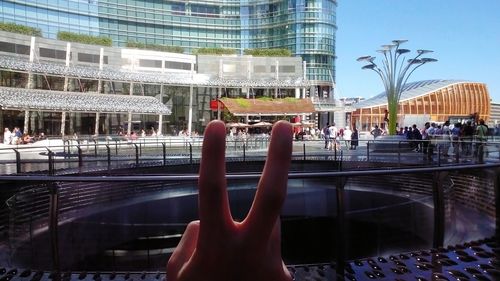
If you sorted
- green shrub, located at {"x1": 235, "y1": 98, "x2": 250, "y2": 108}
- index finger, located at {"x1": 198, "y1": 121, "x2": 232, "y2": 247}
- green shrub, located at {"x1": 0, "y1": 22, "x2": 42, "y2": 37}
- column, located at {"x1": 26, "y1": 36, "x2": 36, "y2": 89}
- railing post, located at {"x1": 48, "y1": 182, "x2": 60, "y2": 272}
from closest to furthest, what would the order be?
index finger, located at {"x1": 198, "y1": 121, "x2": 232, "y2": 247} < railing post, located at {"x1": 48, "y1": 182, "x2": 60, "y2": 272} < column, located at {"x1": 26, "y1": 36, "x2": 36, "y2": 89} < green shrub, located at {"x1": 0, "y1": 22, "x2": 42, "y2": 37} < green shrub, located at {"x1": 235, "y1": 98, "x2": 250, "y2": 108}

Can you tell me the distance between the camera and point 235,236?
2.11 metres

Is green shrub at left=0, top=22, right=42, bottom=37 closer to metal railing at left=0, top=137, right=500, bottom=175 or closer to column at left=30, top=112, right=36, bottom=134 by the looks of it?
column at left=30, top=112, right=36, bottom=134

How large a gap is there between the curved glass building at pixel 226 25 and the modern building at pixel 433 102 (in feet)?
46.7

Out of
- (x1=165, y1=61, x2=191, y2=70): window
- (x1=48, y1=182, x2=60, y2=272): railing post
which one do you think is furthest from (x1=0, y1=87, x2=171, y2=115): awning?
(x1=48, y1=182, x2=60, y2=272): railing post

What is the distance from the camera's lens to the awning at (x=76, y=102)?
44594mm

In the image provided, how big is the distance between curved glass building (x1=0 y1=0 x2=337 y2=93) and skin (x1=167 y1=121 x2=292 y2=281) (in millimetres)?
74793

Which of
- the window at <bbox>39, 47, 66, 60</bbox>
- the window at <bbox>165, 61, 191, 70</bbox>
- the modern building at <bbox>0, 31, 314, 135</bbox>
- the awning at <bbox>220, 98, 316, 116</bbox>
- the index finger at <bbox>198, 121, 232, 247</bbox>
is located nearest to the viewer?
the index finger at <bbox>198, 121, 232, 247</bbox>

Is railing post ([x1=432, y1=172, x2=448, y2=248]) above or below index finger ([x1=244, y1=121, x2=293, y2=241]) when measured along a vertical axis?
below

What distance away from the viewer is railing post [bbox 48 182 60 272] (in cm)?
413

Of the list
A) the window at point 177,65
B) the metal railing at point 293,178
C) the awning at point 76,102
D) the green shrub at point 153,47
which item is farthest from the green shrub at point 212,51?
the metal railing at point 293,178

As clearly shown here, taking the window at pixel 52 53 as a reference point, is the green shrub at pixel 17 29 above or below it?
above

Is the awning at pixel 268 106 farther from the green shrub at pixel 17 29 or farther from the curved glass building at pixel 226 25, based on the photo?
the green shrub at pixel 17 29

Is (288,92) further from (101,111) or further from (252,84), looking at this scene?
(101,111)

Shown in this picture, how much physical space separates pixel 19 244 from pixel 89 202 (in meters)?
3.02
